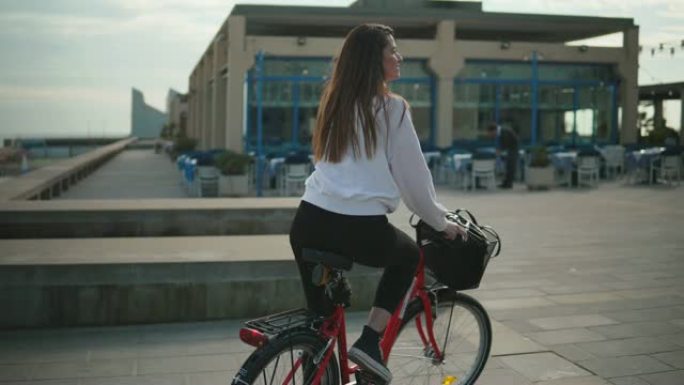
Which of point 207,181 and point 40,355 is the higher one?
point 207,181

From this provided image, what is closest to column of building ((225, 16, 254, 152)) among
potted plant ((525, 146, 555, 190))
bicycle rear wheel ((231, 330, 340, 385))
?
potted plant ((525, 146, 555, 190))

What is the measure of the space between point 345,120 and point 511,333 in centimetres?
276

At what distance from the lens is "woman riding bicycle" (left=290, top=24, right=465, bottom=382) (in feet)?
9.82

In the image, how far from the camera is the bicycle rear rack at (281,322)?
2.85 meters

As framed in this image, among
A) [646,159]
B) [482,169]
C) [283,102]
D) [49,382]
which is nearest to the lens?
[49,382]

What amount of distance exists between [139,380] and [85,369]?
391 mm

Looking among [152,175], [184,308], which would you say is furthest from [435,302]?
[152,175]

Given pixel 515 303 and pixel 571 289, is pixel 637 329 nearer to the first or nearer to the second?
pixel 515 303

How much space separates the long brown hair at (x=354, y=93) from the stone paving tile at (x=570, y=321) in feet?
9.67

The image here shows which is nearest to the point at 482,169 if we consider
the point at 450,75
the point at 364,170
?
the point at 450,75

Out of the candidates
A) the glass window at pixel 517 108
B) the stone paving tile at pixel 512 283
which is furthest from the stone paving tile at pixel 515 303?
the glass window at pixel 517 108

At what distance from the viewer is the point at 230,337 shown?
5121 millimetres

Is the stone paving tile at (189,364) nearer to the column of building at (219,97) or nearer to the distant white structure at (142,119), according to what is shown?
the column of building at (219,97)

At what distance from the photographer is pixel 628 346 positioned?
4.92m
